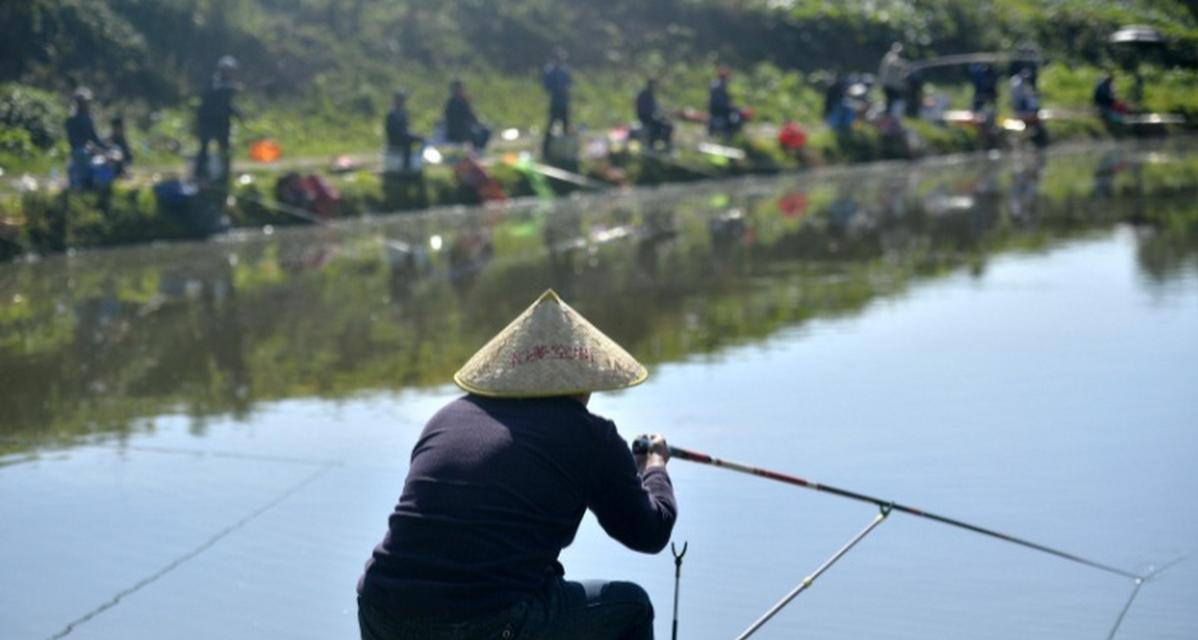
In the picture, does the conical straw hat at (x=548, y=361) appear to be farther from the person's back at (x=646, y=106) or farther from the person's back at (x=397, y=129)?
the person's back at (x=646, y=106)

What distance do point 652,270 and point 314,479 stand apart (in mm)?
8638

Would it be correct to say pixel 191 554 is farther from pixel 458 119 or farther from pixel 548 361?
pixel 458 119

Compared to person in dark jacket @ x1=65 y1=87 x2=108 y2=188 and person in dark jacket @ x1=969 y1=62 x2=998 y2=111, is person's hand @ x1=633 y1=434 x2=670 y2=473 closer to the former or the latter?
person in dark jacket @ x1=65 y1=87 x2=108 y2=188

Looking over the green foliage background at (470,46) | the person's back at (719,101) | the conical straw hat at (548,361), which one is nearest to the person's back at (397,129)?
the green foliage background at (470,46)

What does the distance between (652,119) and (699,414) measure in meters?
20.5

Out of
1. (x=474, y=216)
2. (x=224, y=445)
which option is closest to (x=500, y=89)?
(x=474, y=216)

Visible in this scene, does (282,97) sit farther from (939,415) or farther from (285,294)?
(939,415)

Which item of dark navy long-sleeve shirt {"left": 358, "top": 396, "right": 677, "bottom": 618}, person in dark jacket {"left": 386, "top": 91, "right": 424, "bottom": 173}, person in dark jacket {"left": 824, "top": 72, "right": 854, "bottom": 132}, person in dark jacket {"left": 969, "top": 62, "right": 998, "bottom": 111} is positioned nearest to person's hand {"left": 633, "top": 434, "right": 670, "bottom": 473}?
dark navy long-sleeve shirt {"left": 358, "top": 396, "right": 677, "bottom": 618}

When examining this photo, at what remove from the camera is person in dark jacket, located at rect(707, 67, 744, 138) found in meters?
32.3

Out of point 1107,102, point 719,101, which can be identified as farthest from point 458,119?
point 1107,102

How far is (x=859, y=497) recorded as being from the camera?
5.91m

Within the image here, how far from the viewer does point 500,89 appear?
36.4 metres

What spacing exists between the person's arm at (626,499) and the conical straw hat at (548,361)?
17 centimetres

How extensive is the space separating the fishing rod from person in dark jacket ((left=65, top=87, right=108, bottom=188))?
16787 millimetres
